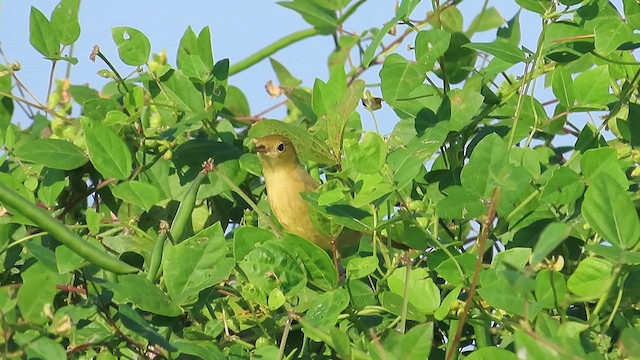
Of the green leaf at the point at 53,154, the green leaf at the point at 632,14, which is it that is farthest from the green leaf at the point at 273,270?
the green leaf at the point at 632,14

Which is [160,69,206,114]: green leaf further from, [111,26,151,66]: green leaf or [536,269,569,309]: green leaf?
[536,269,569,309]: green leaf

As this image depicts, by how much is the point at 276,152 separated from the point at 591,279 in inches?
66.6

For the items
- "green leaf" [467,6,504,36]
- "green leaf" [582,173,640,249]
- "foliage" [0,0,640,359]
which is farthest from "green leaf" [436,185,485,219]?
"green leaf" [467,6,504,36]

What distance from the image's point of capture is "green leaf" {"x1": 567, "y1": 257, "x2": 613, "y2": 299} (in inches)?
70.2

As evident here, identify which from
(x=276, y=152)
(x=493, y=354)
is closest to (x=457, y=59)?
(x=276, y=152)

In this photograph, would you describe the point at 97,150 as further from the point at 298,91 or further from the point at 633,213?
the point at 633,213

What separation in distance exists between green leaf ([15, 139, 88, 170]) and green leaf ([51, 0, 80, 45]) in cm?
26

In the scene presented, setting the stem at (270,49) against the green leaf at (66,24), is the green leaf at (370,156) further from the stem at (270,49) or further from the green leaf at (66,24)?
the stem at (270,49)

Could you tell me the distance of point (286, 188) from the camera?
134 inches

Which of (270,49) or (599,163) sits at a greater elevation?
(270,49)

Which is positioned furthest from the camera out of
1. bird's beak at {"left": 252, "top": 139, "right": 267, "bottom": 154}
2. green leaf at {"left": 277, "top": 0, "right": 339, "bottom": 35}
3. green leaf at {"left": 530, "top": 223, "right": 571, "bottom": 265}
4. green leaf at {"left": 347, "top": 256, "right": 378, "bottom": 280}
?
green leaf at {"left": 277, "top": 0, "right": 339, "bottom": 35}

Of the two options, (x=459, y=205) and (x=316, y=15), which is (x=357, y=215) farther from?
(x=316, y=15)

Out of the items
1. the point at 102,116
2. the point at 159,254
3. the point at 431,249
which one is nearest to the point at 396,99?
the point at 431,249

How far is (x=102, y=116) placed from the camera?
2.57 metres
